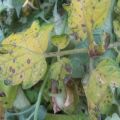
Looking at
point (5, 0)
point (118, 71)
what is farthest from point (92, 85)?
point (5, 0)

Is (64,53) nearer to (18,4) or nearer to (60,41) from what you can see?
(60,41)

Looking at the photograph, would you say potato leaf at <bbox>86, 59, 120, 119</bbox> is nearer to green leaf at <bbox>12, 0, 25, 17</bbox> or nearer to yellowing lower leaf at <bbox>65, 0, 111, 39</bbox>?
yellowing lower leaf at <bbox>65, 0, 111, 39</bbox>

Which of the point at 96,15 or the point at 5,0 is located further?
the point at 5,0

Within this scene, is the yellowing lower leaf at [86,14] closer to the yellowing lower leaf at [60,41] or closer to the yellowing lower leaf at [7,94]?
the yellowing lower leaf at [60,41]

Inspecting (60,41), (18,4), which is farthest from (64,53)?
(18,4)

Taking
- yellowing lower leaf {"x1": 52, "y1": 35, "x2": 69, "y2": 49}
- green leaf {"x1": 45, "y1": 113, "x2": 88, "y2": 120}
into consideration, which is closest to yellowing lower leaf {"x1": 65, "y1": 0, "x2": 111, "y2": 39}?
yellowing lower leaf {"x1": 52, "y1": 35, "x2": 69, "y2": 49}

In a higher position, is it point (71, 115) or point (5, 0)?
point (5, 0)

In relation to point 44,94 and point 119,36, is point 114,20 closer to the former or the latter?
point 119,36
